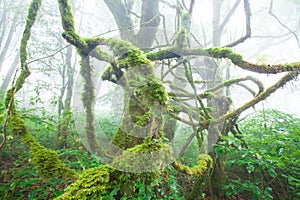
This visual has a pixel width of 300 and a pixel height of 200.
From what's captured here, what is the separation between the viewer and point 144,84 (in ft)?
4.30

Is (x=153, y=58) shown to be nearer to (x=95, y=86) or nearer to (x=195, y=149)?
(x=95, y=86)

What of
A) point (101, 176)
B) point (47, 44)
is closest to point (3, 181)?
point (101, 176)

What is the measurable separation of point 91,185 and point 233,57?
6.84 feet

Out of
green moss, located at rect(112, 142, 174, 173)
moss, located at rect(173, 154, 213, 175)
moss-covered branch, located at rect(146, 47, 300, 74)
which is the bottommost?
moss, located at rect(173, 154, 213, 175)

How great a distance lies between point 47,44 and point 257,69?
7.53 metres

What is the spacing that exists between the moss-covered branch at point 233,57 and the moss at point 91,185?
6.12 ft

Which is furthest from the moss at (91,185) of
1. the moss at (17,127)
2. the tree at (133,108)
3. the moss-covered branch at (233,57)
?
the moss-covered branch at (233,57)

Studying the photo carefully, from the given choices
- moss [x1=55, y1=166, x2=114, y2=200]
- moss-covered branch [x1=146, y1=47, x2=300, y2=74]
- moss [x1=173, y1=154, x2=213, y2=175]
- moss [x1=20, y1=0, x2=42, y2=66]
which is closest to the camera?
moss [x1=55, y1=166, x2=114, y2=200]

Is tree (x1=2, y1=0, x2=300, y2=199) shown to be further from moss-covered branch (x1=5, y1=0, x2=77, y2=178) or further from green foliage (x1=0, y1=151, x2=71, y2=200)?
green foliage (x1=0, y1=151, x2=71, y2=200)

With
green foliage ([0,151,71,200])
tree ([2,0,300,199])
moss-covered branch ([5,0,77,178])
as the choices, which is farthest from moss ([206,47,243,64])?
green foliage ([0,151,71,200])

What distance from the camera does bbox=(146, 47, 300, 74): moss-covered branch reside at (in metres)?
1.85

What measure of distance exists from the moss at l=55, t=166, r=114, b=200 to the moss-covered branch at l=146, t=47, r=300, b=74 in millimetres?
1865

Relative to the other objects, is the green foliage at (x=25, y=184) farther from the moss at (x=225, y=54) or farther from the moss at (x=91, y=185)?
the moss at (x=225, y=54)

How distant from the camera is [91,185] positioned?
845mm
